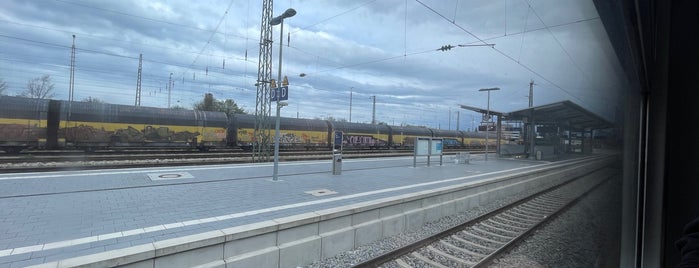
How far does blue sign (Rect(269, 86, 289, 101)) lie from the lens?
32.2 feet

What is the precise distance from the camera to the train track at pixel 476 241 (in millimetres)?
5445

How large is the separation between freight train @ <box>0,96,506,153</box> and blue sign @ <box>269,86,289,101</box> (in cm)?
1142

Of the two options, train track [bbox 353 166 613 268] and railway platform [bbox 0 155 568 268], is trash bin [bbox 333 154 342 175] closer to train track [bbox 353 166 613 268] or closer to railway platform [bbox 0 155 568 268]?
railway platform [bbox 0 155 568 268]

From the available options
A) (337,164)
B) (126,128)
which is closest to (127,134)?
(126,128)

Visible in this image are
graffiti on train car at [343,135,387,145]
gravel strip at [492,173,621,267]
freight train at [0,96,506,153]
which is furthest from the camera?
graffiti on train car at [343,135,387,145]

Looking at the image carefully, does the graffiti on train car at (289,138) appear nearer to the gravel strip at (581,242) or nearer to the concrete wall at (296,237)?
the concrete wall at (296,237)

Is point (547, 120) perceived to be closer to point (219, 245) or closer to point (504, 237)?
point (219, 245)

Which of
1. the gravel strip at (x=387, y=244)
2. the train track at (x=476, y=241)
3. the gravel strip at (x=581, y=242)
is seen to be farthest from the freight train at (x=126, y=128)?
the gravel strip at (x=581, y=242)

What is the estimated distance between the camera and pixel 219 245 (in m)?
4.36

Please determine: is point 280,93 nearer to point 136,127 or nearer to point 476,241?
point 476,241

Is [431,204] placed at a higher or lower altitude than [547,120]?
lower

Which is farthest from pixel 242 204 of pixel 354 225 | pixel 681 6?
pixel 681 6

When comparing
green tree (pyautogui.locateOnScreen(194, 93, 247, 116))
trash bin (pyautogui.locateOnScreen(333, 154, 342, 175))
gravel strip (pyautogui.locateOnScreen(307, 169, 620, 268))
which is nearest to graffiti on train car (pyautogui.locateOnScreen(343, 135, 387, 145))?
trash bin (pyautogui.locateOnScreen(333, 154, 342, 175))

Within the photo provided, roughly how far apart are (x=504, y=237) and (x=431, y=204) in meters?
1.68
